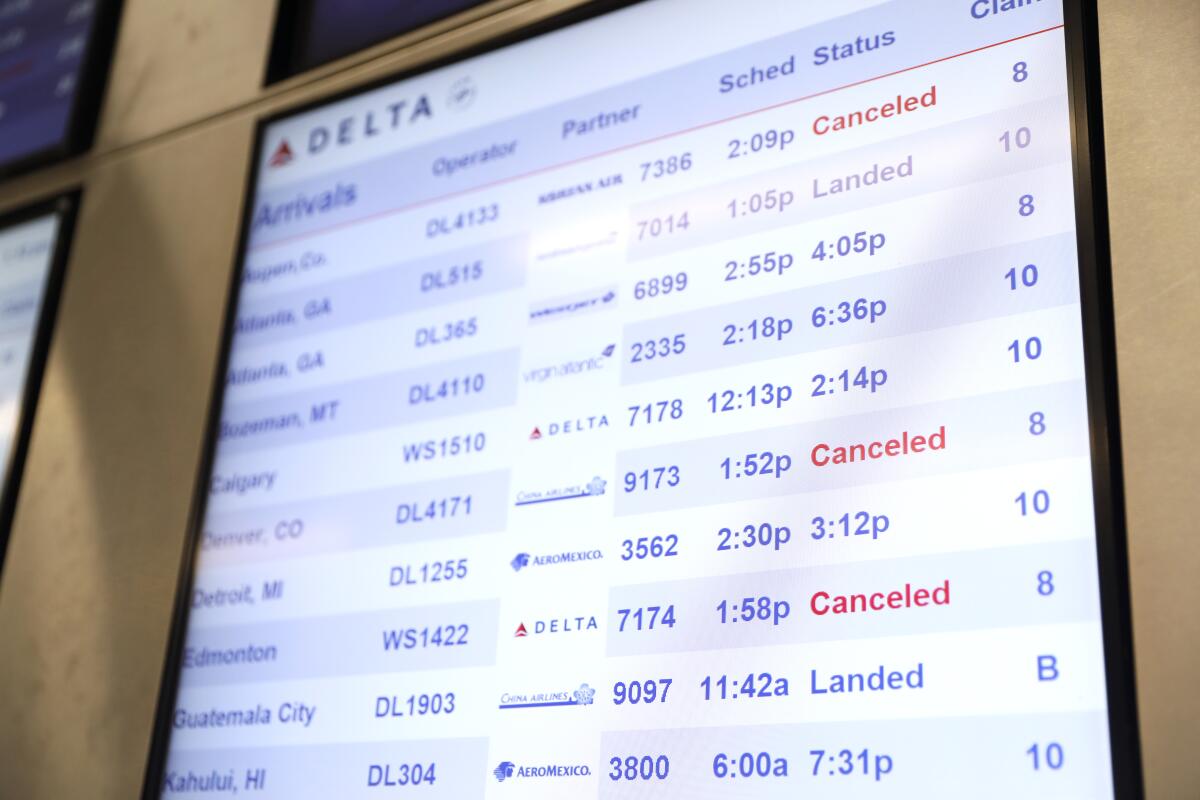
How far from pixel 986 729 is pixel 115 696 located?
3.55 ft

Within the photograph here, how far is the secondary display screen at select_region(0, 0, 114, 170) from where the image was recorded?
208 centimetres

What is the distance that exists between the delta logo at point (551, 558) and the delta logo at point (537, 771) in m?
0.21

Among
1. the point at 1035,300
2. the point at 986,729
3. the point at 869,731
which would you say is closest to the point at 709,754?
the point at 869,731

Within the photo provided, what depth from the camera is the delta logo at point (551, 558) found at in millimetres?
1347

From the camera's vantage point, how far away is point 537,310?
1.52 m

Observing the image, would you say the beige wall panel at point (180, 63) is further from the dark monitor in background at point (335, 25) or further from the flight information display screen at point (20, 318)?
the flight information display screen at point (20, 318)

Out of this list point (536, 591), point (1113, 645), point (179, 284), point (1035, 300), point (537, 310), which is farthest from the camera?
point (179, 284)

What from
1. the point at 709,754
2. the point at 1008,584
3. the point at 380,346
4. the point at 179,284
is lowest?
the point at 709,754

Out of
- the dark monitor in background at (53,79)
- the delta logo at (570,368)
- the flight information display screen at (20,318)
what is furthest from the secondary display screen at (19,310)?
the delta logo at (570,368)

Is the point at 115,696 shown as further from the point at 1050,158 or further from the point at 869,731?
the point at 1050,158

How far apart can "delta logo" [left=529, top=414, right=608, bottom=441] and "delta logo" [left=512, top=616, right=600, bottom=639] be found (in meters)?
0.21

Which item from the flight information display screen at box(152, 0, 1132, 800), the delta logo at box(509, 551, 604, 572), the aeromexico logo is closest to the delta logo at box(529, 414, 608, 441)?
the flight information display screen at box(152, 0, 1132, 800)

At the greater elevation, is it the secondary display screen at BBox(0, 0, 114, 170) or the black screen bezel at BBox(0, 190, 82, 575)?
the secondary display screen at BBox(0, 0, 114, 170)

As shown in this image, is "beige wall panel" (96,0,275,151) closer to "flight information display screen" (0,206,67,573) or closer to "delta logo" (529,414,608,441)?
"flight information display screen" (0,206,67,573)
